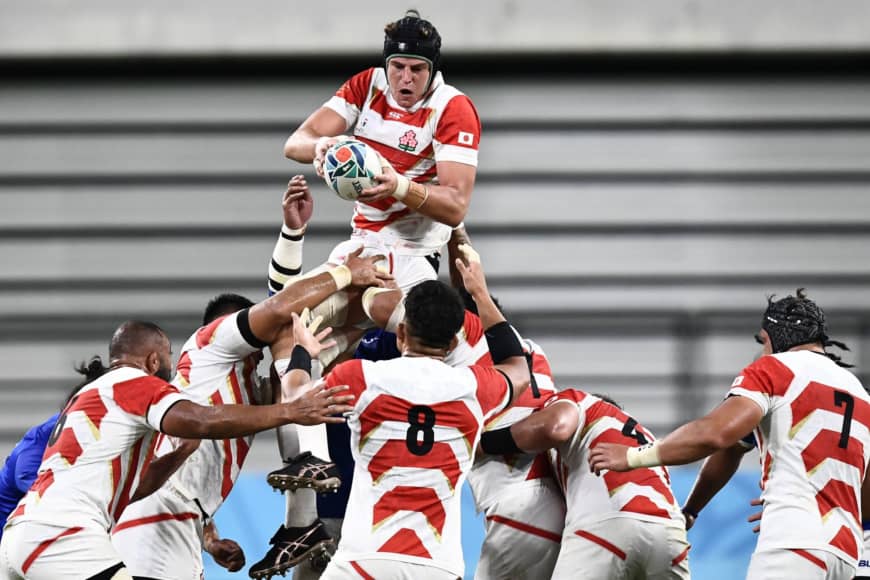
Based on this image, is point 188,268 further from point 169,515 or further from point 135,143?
point 169,515

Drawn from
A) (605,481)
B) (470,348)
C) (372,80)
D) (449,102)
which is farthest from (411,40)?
(605,481)

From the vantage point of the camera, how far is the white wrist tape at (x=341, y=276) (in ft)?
21.8

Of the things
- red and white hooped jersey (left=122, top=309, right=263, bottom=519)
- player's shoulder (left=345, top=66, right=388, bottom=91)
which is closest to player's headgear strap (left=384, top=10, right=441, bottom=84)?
player's shoulder (left=345, top=66, right=388, bottom=91)

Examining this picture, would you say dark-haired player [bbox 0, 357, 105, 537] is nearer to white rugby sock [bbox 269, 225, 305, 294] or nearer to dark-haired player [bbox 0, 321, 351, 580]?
dark-haired player [bbox 0, 321, 351, 580]

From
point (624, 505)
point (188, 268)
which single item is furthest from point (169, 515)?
point (188, 268)

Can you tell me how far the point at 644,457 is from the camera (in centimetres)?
607

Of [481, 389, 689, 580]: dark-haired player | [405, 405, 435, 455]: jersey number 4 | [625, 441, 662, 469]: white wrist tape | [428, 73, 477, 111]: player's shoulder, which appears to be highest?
[428, 73, 477, 111]: player's shoulder

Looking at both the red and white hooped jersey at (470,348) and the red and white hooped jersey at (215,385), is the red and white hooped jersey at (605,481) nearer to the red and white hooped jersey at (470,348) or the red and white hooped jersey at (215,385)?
the red and white hooped jersey at (470,348)

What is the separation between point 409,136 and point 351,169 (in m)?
0.70

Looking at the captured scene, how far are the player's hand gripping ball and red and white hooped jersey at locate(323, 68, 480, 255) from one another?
558 millimetres

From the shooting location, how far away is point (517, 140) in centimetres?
1268

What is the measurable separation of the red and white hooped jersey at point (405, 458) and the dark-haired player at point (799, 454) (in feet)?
2.77

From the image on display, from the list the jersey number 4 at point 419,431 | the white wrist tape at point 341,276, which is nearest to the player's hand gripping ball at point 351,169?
the white wrist tape at point 341,276

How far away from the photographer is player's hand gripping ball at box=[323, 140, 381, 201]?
6.16 meters
